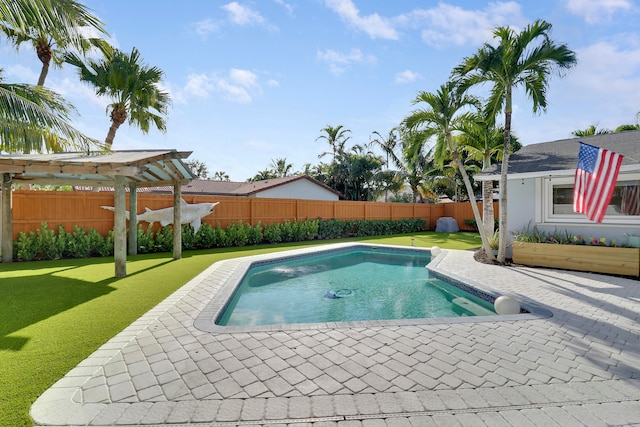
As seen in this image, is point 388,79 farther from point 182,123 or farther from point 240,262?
point 182,123

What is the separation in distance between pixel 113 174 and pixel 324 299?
5.13 metres

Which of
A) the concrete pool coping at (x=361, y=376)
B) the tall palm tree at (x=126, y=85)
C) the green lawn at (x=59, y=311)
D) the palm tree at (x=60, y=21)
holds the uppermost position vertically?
the tall palm tree at (x=126, y=85)

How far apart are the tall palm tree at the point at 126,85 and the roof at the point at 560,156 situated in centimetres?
1326

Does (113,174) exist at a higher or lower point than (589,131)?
lower

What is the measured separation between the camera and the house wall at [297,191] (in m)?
22.0

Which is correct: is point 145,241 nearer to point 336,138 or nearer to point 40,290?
point 40,290

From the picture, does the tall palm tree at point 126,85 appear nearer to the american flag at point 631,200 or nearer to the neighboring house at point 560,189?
the neighboring house at point 560,189

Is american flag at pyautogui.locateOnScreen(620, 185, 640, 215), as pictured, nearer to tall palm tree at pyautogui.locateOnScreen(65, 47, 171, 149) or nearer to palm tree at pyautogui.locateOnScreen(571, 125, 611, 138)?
palm tree at pyautogui.locateOnScreen(571, 125, 611, 138)

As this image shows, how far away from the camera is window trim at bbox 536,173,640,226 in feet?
24.2

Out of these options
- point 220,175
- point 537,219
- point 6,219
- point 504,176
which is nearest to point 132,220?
point 6,219

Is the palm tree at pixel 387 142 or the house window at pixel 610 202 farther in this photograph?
the palm tree at pixel 387 142

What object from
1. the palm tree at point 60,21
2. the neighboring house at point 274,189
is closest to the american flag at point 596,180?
the palm tree at point 60,21

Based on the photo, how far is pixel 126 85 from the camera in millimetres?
11492

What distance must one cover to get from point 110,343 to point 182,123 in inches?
478
